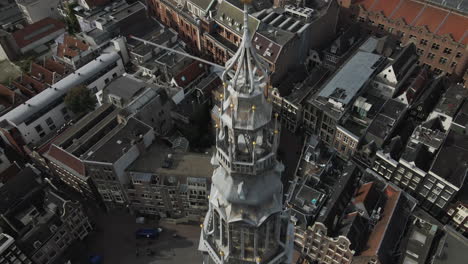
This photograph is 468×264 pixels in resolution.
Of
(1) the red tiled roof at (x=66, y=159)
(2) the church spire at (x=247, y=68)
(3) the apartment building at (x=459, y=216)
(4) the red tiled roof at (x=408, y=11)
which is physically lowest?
(3) the apartment building at (x=459, y=216)

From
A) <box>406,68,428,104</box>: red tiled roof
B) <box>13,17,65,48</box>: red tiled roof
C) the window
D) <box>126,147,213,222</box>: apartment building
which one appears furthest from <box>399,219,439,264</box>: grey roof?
<box>13,17,65,48</box>: red tiled roof

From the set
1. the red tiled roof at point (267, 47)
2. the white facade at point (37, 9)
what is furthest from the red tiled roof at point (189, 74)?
the white facade at point (37, 9)

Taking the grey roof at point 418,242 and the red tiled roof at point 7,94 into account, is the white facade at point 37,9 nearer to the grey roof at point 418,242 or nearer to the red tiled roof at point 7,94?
the red tiled roof at point 7,94

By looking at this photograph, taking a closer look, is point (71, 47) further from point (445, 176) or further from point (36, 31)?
point (445, 176)

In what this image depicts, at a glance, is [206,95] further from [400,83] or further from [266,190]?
[266,190]

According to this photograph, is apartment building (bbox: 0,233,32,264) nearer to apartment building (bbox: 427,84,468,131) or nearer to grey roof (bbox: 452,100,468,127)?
apartment building (bbox: 427,84,468,131)

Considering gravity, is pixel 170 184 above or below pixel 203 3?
below

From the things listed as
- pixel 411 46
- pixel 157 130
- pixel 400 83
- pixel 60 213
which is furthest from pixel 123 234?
pixel 411 46

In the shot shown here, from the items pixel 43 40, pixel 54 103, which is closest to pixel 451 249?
pixel 54 103
